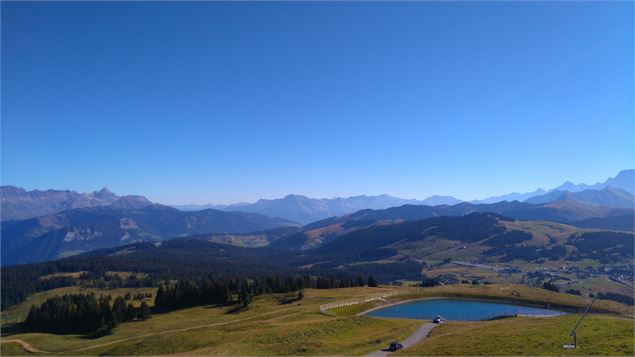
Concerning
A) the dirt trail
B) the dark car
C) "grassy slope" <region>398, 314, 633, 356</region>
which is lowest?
the dirt trail

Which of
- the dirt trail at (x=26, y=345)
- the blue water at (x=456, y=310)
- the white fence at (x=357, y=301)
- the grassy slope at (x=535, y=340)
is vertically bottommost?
the blue water at (x=456, y=310)

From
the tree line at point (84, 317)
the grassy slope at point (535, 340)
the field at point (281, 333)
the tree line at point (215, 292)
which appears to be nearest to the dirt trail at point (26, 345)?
the field at point (281, 333)

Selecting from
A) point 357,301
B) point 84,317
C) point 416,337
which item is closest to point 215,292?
point 84,317

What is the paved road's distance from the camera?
52.0 metres

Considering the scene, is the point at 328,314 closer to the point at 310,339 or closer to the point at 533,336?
the point at 310,339

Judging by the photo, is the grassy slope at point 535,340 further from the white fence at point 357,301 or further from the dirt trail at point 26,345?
the dirt trail at point 26,345

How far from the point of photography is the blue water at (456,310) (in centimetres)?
9006

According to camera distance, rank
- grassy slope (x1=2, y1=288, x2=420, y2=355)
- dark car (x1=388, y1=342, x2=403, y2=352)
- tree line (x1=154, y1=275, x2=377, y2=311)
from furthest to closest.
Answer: tree line (x1=154, y1=275, x2=377, y2=311), grassy slope (x1=2, y1=288, x2=420, y2=355), dark car (x1=388, y1=342, x2=403, y2=352)

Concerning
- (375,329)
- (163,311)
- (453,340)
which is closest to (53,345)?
(163,311)

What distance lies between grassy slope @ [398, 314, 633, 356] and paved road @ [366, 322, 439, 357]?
1.79 metres

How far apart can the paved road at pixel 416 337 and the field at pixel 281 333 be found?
138cm

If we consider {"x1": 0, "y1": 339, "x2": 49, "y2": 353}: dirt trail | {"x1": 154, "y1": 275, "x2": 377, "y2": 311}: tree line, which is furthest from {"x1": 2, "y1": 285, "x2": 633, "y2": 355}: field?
{"x1": 154, "y1": 275, "x2": 377, "y2": 311}: tree line

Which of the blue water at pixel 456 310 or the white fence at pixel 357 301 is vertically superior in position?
the white fence at pixel 357 301

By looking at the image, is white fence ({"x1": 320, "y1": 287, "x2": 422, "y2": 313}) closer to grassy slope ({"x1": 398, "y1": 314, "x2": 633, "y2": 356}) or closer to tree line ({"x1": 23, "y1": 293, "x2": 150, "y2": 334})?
grassy slope ({"x1": 398, "y1": 314, "x2": 633, "y2": 356})
